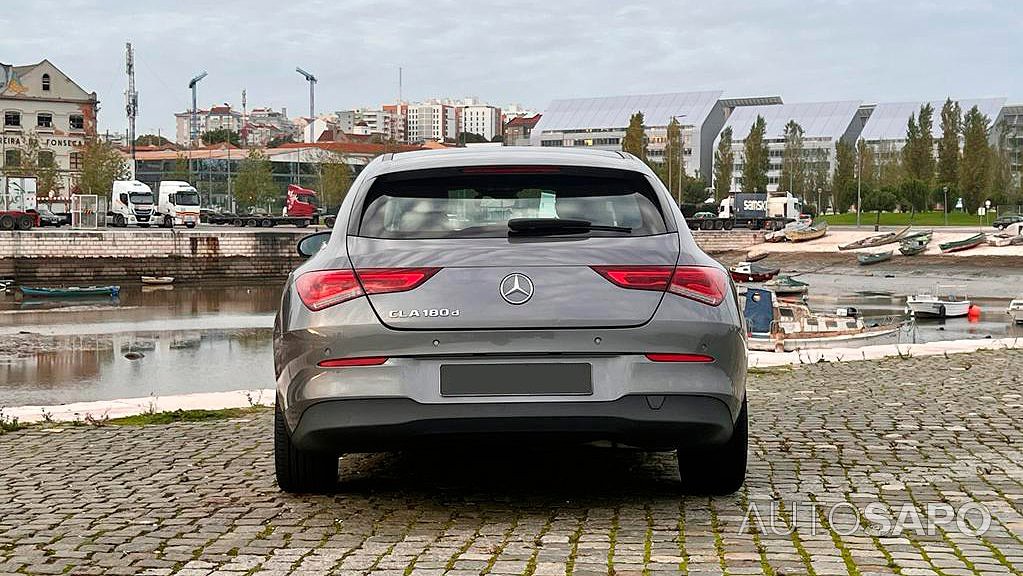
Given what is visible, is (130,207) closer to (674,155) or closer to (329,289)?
(674,155)

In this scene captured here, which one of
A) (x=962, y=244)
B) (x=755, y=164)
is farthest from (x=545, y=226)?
(x=755, y=164)

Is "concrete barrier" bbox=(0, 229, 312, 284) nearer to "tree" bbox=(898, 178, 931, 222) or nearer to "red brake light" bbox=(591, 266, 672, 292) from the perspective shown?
"tree" bbox=(898, 178, 931, 222)

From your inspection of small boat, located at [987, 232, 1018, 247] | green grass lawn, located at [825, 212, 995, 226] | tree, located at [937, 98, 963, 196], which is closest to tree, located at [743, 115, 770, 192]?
green grass lawn, located at [825, 212, 995, 226]

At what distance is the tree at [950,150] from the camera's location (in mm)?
105125

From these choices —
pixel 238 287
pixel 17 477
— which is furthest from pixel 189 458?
pixel 238 287

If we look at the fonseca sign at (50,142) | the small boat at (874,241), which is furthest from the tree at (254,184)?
the small boat at (874,241)

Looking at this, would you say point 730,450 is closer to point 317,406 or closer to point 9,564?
point 317,406

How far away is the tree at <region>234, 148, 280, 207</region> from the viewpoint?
117 metres

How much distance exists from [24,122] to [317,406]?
10963 cm

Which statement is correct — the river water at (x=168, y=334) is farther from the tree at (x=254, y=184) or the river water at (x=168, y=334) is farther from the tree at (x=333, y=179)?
the tree at (x=333, y=179)

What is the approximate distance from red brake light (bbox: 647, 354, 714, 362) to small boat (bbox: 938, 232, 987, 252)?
248 feet

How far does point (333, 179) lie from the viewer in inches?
4867

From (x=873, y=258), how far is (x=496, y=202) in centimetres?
7462

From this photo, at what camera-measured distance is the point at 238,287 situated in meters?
67.1
